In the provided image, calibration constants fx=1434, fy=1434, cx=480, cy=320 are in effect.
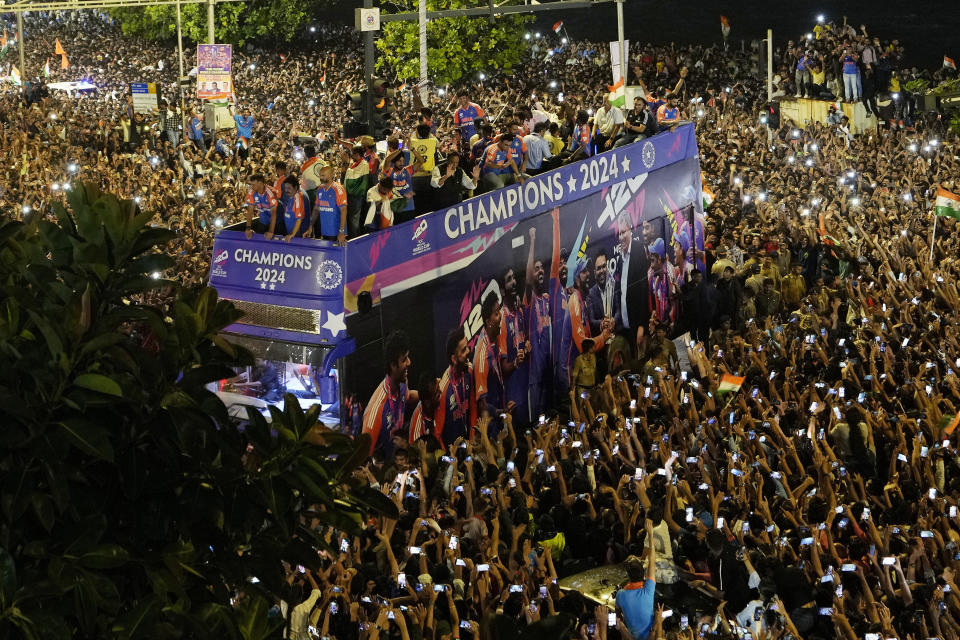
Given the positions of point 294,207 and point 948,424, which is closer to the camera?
point 948,424

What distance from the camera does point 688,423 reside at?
14.2 metres

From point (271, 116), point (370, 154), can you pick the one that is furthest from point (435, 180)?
point (271, 116)

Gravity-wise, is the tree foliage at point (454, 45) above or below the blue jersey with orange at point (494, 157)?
above

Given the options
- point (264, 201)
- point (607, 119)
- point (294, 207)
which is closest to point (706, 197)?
point (607, 119)

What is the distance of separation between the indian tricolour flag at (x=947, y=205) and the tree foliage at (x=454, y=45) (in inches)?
944

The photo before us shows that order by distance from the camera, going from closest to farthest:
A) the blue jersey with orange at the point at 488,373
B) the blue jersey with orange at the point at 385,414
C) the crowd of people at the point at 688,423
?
the crowd of people at the point at 688,423 → the blue jersey with orange at the point at 385,414 → the blue jersey with orange at the point at 488,373

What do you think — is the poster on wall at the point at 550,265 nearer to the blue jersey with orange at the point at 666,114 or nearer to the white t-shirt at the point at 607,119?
the blue jersey with orange at the point at 666,114

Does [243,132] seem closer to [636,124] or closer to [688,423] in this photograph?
[636,124]

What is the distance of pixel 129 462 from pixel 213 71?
25.4 meters

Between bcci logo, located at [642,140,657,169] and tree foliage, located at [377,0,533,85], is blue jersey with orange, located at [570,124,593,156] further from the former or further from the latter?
tree foliage, located at [377,0,533,85]

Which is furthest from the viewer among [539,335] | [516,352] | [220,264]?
[539,335]

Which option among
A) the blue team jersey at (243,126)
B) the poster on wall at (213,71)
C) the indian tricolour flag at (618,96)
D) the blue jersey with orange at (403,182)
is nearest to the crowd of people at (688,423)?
the blue jersey with orange at (403,182)

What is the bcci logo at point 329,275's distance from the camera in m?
13.6

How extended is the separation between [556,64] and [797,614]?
117 feet
